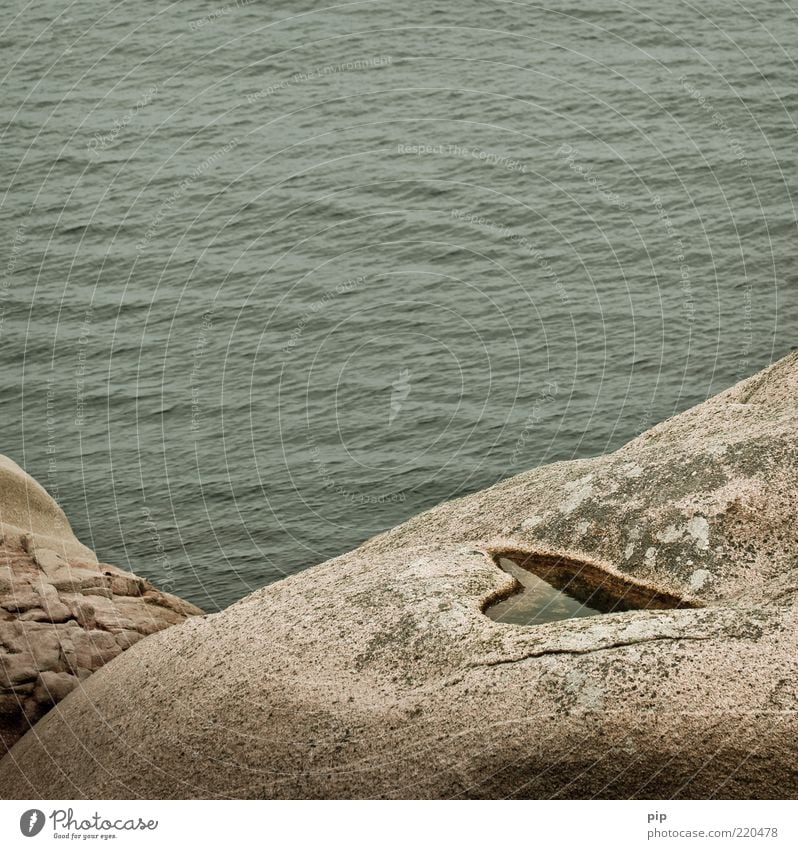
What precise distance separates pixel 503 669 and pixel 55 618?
27.8 ft

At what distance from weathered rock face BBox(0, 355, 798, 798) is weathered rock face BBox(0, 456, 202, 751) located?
2.13 feet

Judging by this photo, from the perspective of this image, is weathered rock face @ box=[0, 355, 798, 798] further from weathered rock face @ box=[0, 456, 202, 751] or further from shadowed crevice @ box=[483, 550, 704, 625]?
weathered rock face @ box=[0, 456, 202, 751]

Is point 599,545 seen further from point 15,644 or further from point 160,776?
point 15,644

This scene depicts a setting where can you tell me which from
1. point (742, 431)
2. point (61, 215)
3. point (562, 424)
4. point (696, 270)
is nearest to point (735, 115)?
point (696, 270)

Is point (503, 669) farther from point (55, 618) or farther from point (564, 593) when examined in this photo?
point (55, 618)

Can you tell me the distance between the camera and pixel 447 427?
38094 millimetres

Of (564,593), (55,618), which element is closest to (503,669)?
(564,593)

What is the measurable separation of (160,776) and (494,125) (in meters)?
38.5

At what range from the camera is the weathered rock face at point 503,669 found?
13.7 m

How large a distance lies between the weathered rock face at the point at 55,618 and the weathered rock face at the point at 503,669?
65cm

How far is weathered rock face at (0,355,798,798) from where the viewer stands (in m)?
13.7

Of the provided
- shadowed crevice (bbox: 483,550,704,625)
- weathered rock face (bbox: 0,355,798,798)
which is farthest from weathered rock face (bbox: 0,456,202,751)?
shadowed crevice (bbox: 483,550,704,625)

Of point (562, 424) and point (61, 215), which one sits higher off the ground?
point (61, 215)

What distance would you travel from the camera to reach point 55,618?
65.6ft
